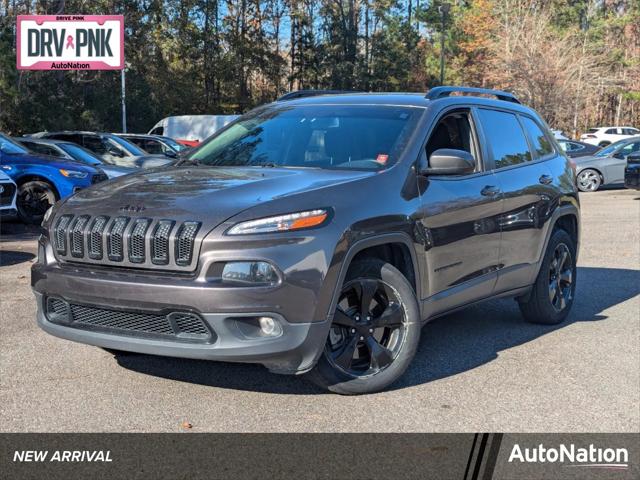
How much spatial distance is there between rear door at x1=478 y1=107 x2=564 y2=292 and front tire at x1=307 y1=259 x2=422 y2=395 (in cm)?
139

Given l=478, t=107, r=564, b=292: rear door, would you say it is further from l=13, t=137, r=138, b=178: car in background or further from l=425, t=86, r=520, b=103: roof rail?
l=13, t=137, r=138, b=178: car in background

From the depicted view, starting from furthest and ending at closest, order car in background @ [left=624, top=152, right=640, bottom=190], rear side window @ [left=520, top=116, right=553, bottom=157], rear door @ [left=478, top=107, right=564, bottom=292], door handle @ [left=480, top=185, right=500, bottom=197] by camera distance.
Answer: car in background @ [left=624, top=152, right=640, bottom=190] → rear side window @ [left=520, top=116, right=553, bottom=157] → rear door @ [left=478, top=107, right=564, bottom=292] → door handle @ [left=480, top=185, right=500, bottom=197]

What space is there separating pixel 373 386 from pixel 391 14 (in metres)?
62.2

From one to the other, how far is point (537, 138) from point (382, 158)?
2351 millimetres

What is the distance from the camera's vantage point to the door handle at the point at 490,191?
5.70m

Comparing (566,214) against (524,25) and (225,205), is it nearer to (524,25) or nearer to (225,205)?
(225,205)

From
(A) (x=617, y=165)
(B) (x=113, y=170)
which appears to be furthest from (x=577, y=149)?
(B) (x=113, y=170)

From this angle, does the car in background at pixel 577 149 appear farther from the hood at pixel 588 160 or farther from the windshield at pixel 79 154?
the windshield at pixel 79 154

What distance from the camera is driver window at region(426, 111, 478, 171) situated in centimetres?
557

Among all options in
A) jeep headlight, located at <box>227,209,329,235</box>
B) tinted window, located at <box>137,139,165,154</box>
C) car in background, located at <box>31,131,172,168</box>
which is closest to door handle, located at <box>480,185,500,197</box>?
jeep headlight, located at <box>227,209,329,235</box>

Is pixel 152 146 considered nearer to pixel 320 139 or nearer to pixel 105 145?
pixel 105 145

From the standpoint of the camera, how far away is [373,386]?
4684mm

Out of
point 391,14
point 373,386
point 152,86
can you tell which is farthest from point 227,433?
point 391,14

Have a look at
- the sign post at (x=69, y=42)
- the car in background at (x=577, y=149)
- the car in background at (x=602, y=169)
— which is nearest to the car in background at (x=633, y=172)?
the car in background at (x=602, y=169)
